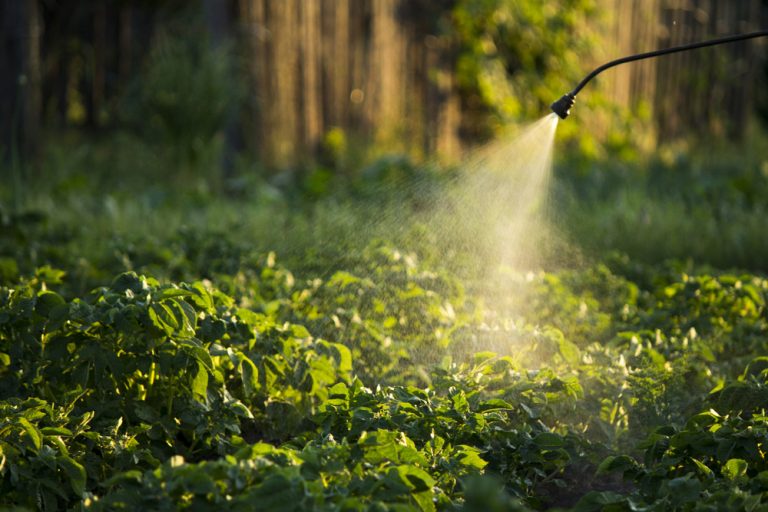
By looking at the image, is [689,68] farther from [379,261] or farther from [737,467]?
[737,467]

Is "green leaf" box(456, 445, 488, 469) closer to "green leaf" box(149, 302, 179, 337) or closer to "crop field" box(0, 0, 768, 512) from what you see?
"crop field" box(0, 0, 768, 512)

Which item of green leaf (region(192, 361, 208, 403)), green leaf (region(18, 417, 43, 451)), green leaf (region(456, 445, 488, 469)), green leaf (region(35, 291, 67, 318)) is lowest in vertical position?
green leaf (region(456, 445, 488, 469))

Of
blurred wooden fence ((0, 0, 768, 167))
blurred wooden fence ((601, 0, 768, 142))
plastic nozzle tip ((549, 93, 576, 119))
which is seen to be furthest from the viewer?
blurred wooden fence ((601, 0, 768, 142))

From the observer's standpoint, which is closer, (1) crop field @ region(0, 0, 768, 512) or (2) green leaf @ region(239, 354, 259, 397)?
(1) crop field @ region(0, 0, 768, 512)

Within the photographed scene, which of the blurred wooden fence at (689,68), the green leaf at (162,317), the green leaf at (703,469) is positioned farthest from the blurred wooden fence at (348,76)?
the green leaf at (703,469)

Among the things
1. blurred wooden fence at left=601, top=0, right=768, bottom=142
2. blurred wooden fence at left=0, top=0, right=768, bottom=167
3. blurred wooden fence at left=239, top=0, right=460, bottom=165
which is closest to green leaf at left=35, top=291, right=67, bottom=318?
blurred wooden fence at left=0, top=0, right=768, bottom=167

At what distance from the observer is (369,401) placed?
2.32m

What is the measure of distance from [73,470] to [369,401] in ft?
2.13

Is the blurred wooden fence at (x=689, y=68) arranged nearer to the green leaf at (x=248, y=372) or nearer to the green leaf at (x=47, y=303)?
the green leaf at (x=248, y=372)

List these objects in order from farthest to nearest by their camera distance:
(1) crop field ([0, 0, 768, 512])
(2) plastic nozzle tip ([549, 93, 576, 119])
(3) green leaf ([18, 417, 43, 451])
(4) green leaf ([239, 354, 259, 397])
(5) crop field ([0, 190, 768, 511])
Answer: (2) plastic nozzle tip ([549, 93, 576, 119]) < (4) green leaf ([239, 354, 259, 397]) < (1) crop field ([0, 0, 768, 512]) < (3) green leaf ([18, 417, 43, 451]) < (5) crop field ([0, 190, 768, 511])

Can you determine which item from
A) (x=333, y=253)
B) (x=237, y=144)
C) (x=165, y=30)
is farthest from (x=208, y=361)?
(x=165, y=30)

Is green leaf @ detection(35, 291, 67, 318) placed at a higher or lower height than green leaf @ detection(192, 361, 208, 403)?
higher

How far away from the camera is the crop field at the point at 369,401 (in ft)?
6.53

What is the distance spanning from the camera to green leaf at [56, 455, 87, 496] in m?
2.14
